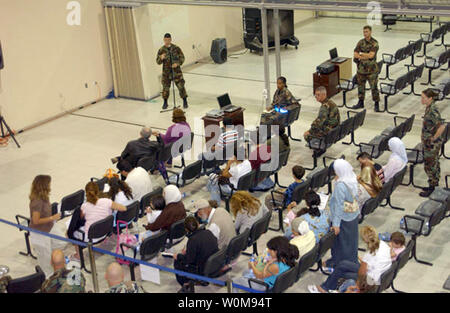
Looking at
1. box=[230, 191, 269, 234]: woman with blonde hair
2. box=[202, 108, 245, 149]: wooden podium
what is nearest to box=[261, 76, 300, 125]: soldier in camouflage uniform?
box=[202, 108, 245, 149]: wooden podium

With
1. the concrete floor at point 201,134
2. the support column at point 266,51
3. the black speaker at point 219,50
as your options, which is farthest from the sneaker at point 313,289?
the black speaker at point 219,50

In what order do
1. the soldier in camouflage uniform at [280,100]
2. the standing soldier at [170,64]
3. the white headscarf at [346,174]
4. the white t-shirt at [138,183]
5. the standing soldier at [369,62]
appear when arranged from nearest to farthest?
the white headscarf at [346,174] → the white t-shirt at [138,183] → the soldier in camouflage uniform at [280,100] → the standing soldier at [369,62] → the standing soldier at [170,64]

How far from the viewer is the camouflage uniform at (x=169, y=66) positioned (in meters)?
14.2

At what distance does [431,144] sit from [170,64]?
6315mm

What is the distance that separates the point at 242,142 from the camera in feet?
36.4

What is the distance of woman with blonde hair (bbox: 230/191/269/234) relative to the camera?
8.34 meters

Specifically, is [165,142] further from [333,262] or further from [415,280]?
[415,280]

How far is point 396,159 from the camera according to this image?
9469mm

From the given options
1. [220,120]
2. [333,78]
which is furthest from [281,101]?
[333,78]

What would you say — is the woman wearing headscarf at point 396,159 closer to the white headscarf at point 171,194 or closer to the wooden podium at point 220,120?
the white headscarf at point 171,194

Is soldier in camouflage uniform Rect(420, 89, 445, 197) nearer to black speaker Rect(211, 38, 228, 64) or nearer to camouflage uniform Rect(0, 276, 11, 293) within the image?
camouflage uniform Rect(0, 276, 11, 293)

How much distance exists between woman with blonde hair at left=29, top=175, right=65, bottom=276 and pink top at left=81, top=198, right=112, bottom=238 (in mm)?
401

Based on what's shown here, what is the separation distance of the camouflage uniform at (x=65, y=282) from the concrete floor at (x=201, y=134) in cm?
37

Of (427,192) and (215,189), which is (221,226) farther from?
(427,192)
